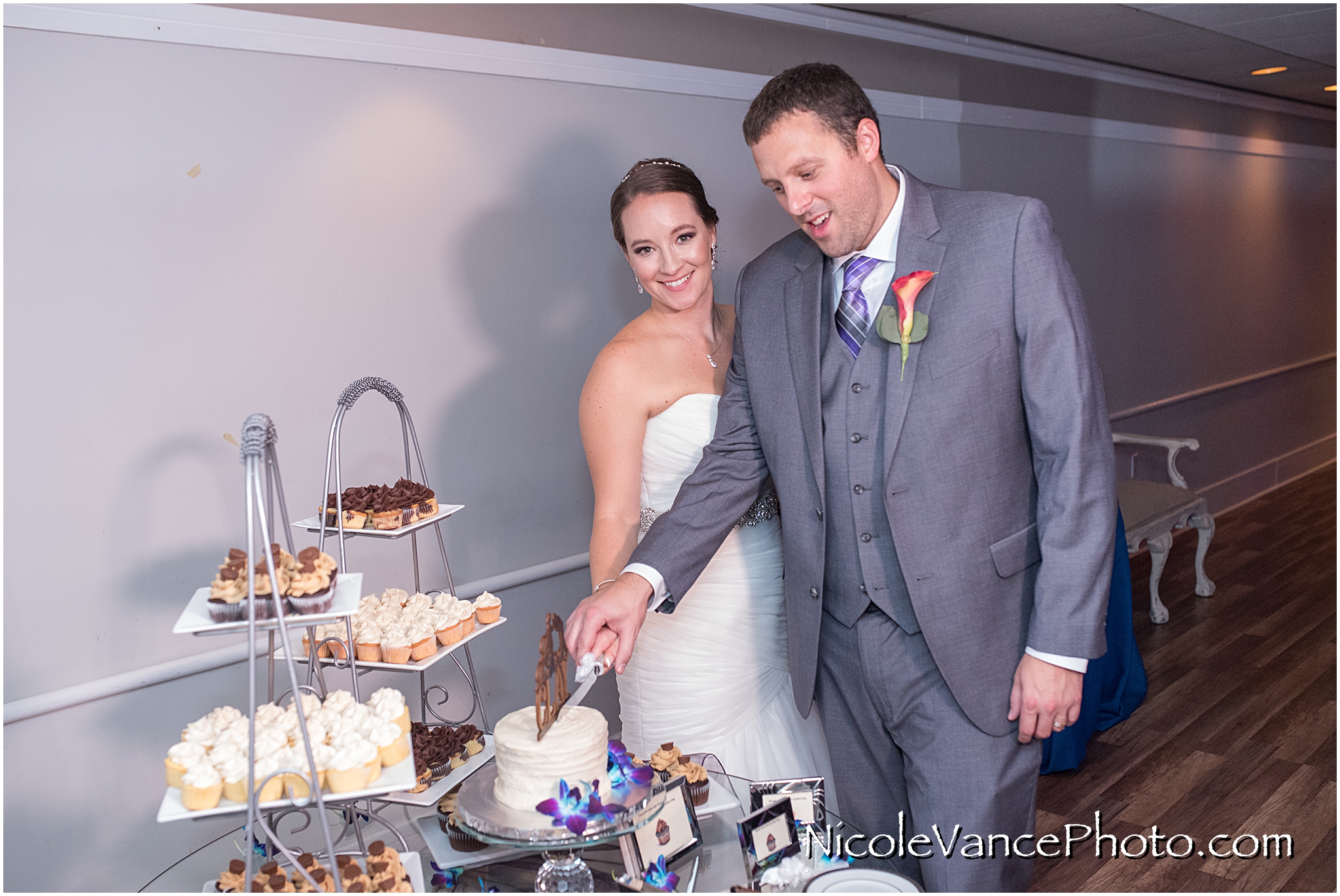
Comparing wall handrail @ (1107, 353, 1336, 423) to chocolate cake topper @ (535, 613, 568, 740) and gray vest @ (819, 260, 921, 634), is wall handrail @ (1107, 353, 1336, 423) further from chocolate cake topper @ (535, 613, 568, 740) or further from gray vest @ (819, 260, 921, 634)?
chocolate cake topper @ (535, 613, 568, 740)

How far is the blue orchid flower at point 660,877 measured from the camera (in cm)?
163

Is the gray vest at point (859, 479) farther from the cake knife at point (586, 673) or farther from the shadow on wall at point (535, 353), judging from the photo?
the shadow on wall at point (535, 353)

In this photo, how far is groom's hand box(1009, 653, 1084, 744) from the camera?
1901 millimetres

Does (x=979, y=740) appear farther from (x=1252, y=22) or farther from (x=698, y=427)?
(x=1252, y=22)

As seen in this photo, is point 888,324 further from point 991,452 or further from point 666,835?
point 666,835

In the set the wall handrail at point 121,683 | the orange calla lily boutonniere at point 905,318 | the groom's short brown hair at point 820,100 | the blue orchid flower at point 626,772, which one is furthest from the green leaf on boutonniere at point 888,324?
the wall handrail at point 121,683

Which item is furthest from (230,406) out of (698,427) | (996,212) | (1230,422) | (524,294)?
(1230,422)

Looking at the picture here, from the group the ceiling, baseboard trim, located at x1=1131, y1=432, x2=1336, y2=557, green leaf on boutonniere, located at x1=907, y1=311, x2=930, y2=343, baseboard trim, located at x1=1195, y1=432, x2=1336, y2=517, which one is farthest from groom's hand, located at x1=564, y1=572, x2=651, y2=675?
baseboard trim, located at x1=1195, y1=432, x2=1336, y2=517

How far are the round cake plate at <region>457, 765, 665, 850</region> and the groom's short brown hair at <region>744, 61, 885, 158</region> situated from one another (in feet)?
4.00

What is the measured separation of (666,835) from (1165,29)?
4550 millimetres

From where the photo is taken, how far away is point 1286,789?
3420 mm

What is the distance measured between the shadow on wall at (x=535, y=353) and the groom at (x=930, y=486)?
1.09 meters

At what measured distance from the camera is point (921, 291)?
1.94 metres

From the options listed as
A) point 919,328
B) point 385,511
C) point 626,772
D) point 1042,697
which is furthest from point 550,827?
point 919,328
